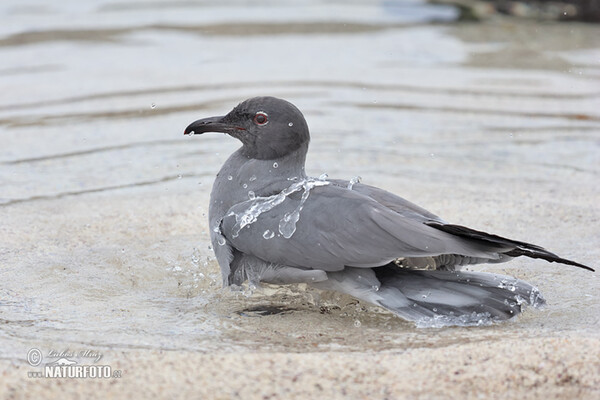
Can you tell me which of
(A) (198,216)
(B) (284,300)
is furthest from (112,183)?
(B) (284,300)

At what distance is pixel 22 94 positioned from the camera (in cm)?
872

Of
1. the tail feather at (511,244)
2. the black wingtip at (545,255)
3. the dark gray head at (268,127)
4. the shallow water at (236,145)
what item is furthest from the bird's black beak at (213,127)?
the black wingtip at (545,255)

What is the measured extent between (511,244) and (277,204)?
3.43ft

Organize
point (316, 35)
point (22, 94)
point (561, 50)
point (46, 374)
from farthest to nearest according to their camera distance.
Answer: point (316, 35) → point (561, 50) → point (22, 94) → point (46, 374)

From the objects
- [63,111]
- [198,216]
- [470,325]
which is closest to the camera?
[470,325]

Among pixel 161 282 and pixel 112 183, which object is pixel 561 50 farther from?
pixel 161 282

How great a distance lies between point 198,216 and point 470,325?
229 centimetres

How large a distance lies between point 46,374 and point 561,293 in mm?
2394

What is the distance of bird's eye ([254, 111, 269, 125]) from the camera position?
172 inches

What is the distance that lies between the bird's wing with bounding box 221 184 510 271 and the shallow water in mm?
296

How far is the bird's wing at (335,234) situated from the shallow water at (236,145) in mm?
296

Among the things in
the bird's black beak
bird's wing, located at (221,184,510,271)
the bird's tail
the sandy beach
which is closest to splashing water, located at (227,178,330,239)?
bird's wing, located at (221,184,510,271)

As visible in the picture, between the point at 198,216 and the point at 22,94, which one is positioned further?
the point at 22,94

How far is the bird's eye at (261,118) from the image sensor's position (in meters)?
4.38
